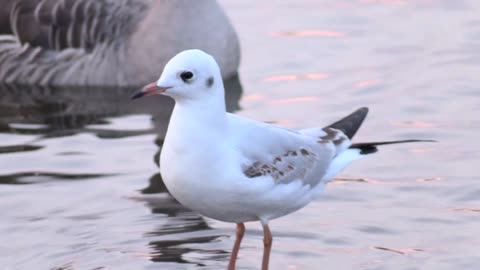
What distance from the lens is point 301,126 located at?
11492 mm

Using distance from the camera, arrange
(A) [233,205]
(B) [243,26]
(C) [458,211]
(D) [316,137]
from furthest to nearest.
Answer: (B) [243,26], (C) [458,211], (D) [316,137], (A) [233,205]

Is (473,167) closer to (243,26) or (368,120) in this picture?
(368,120)

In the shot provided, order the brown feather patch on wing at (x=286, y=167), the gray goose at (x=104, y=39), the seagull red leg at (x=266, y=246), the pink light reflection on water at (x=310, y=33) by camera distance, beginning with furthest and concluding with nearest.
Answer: the pink light reflection on water at (x=310, y=33)
the gray goose at (x=104, y=39)
the seagull red leg at (x=266, y=246)
the brown feather patch on wing at (x=286, y=167)

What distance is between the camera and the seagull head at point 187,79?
24.7ft

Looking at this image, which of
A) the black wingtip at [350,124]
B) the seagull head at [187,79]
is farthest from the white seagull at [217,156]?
the black wingtip at [350,124]

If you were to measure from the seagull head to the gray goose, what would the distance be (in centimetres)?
505

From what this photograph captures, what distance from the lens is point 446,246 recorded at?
347 inches

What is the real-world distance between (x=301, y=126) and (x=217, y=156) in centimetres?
396

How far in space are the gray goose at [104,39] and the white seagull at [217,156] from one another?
15.1 feet

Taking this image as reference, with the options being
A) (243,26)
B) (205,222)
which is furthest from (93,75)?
(205,222)

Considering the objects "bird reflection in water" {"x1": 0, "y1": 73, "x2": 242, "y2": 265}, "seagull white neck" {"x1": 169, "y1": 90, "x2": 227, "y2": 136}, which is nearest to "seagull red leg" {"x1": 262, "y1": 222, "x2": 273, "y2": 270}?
"bird reflection in water" {"x1": 0, "y1": 73, "x2": 242, "y2": 265}

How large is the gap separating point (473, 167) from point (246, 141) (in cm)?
298

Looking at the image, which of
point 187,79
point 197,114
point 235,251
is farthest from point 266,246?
point 187,79

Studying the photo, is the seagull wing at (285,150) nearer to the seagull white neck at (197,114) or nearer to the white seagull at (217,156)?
the white seagull at (217,156)
